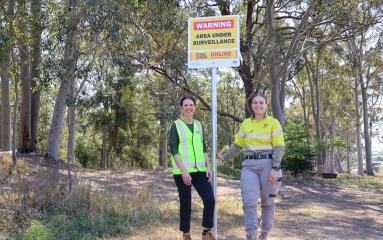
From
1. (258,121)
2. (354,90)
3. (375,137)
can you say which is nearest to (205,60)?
(258,121)

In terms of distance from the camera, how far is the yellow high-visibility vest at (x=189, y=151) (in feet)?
17.7

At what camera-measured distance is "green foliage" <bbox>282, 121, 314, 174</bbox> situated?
19984 mm

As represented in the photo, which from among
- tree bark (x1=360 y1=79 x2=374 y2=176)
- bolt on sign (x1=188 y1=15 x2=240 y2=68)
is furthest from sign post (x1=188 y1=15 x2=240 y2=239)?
tree bark (x1=360 y1=79 x2=374 y2=176)

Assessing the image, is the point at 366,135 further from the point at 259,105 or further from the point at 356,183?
the point at 259,105

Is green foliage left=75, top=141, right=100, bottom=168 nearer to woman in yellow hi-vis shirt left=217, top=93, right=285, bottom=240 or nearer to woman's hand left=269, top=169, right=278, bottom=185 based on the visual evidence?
woman in yellow hi-vis shirt left=217, top=93, right=285, bottom=240

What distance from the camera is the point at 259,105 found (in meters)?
5.57

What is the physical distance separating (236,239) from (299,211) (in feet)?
11.9

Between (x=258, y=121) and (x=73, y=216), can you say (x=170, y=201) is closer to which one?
(x=73, y=216)

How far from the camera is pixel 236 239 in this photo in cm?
639

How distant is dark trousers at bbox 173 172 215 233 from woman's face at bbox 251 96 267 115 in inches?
38.8

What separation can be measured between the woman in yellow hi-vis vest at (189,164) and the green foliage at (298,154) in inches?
592

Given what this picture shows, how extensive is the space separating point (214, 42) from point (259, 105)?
0.99 m

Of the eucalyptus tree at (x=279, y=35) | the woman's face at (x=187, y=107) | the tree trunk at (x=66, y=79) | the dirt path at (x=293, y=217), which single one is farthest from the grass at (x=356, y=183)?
the woman's face at (x=187, y=107)

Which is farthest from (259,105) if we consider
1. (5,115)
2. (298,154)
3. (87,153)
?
(87,153)
